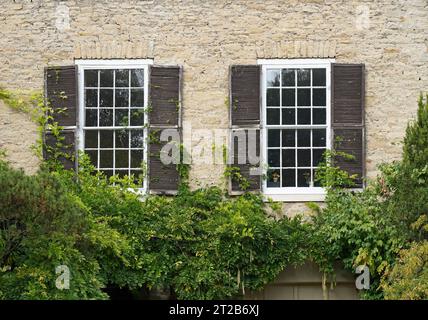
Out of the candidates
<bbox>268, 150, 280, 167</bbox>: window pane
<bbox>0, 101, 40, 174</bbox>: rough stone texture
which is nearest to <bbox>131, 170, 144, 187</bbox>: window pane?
<bbox>0, 101, 40, 174</bbox>: rough stone texture

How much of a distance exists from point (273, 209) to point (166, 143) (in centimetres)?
173

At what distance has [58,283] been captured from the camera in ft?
33.9

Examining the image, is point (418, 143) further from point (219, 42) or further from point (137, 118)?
point (137, 118)

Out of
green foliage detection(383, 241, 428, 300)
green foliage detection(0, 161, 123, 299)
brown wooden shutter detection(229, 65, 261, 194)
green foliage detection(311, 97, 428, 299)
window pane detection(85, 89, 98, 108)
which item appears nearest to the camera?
green foliage detection(0, 161, 123, 299)

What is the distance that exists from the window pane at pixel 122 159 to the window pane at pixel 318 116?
104 inches

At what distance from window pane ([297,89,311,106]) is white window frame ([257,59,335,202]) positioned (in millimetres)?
263

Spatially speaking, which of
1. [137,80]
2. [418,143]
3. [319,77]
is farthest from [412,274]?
[137,80]

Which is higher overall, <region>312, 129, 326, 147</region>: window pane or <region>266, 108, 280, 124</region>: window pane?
<region>266, 108, 280, 124</region>: window pane

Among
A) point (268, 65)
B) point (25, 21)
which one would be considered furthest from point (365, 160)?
point (25, 21)

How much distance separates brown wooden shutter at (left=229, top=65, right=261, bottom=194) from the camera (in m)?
13.0

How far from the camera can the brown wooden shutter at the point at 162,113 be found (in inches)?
509

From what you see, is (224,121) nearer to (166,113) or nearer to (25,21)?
(166,113)

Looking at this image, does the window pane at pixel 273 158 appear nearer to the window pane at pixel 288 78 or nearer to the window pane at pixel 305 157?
the window pane at pixel 305 157

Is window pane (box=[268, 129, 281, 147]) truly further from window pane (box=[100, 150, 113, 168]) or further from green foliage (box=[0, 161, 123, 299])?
green foliage (box=[0, 161, 123, 299])
